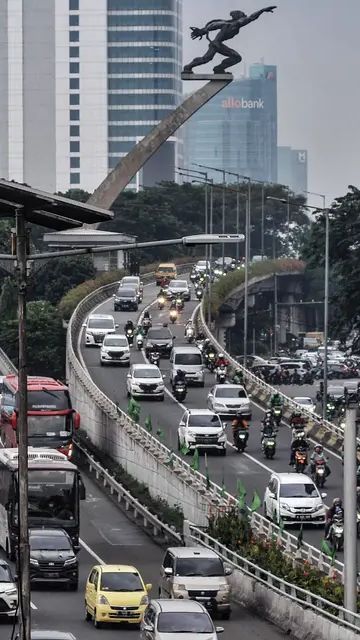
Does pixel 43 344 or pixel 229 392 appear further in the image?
pixel 43 344

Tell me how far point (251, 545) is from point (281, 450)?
24.5m

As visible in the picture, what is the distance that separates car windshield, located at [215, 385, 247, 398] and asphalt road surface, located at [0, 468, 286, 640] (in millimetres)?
9046

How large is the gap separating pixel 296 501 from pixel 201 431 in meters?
12.8

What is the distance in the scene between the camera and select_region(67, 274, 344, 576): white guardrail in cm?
4794

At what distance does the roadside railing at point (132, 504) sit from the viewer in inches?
2202

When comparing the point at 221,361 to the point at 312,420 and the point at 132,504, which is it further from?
the point at 132,504

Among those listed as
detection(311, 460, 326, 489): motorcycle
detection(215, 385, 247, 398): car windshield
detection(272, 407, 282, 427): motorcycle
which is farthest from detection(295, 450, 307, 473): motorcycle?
detection(215, 385, 247, 398): car windshield

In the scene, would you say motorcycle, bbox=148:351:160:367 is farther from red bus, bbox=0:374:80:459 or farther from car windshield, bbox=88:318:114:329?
red bus, bbox=0:374:80:459

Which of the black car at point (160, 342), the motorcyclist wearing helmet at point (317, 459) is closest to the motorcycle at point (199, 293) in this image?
the black car at point (160, 342)

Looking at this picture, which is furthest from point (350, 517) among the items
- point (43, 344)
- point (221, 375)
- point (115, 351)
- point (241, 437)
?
point (43, 344)

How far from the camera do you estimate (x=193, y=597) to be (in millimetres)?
42781

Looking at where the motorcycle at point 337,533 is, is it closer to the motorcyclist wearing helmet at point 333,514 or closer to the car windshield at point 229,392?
the motorcyclist wearing helmet at point 333,514

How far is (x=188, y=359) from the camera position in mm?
87188

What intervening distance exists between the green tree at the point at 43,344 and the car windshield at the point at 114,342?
2845 cm
